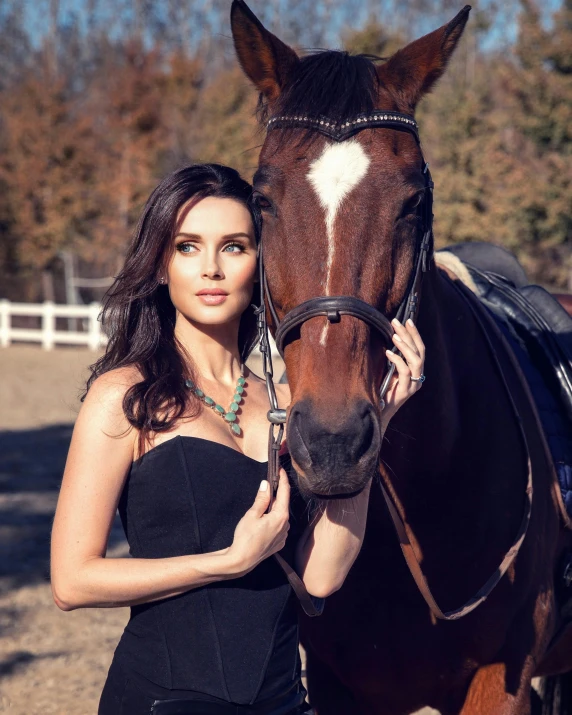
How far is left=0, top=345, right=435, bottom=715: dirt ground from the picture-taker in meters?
3.97

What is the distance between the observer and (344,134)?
6.45ft

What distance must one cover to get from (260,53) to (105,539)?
1.29 m

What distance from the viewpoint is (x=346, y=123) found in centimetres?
198

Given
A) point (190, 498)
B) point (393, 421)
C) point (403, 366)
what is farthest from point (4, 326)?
point (403, 366)

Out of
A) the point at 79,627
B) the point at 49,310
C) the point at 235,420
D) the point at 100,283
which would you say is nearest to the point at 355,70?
the point at 235,420

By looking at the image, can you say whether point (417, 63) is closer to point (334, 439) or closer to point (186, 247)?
point (186, 247)

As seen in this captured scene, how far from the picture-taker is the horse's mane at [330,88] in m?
2.01

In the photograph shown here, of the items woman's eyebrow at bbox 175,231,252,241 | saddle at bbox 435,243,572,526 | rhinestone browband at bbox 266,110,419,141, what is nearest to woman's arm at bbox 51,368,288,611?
woman's eyebrow at bbox 175,231,252,241

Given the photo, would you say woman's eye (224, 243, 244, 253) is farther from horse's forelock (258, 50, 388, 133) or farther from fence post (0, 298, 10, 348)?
fence post (0, 298, 10, 348)

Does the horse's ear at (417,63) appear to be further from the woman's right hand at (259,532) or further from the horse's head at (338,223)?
the woman's right hand at (259,532)

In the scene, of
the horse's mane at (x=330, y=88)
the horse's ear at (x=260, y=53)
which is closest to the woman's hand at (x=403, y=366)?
the horse's mane at (x=330, y=88)

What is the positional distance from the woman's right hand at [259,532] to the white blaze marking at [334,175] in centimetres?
46

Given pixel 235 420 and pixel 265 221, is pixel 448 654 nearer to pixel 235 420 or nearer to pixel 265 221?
pixel 235 420

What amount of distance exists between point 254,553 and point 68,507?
41cm
